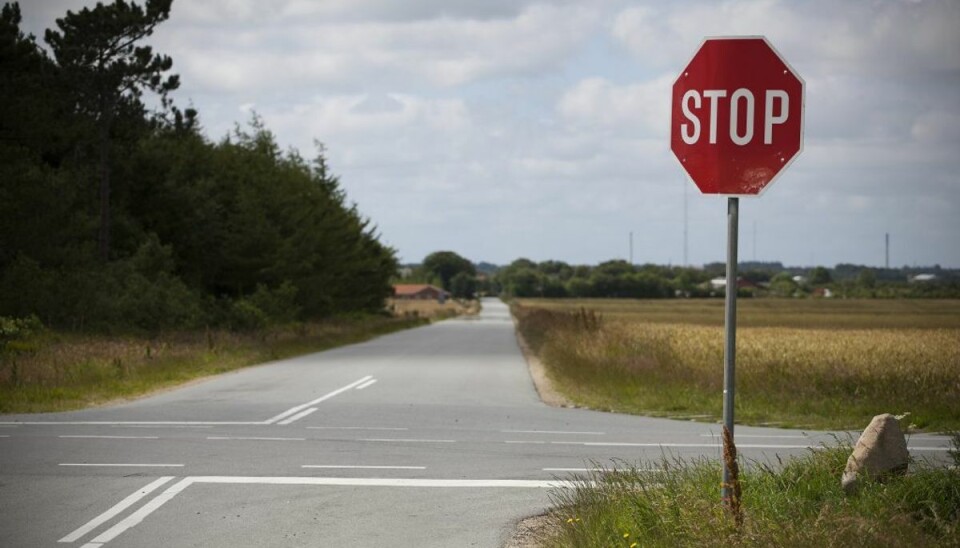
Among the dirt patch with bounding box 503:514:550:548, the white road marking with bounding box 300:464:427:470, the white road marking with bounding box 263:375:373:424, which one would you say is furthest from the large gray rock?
the white road marking with bounding box 263:375:373:424

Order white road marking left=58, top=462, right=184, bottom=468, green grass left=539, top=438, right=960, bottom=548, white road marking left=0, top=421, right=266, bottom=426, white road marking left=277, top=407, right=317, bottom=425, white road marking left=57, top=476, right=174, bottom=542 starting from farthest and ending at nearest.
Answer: white road marking left=277, top=407, right=317, bottom=425, white road marking left=0, top=421, right=266, bottom=426, white road marking left=58, top=462, right=184, bottom=468, white road marking left=57, top=476, right=174, bottom=542, green grass left=539, top=438, right=960, bottom=548

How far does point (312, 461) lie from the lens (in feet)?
38.7

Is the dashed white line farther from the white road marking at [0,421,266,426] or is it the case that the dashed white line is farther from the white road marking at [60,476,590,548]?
the white road marking at [60,476,590,548]

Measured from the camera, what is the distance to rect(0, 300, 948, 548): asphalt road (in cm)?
835

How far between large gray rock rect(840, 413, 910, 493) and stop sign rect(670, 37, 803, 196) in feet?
8.08

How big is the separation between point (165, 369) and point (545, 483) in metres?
17.5

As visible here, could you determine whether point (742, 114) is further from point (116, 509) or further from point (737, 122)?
point (116, 509)

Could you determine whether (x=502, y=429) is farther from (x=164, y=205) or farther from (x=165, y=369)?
(x=164, y=205)

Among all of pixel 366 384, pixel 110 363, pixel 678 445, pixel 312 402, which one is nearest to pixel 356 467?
pixel 678 445

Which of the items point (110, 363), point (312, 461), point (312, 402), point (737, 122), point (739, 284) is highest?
point (737, 122)

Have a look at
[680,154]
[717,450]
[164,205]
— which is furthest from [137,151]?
[680,154]

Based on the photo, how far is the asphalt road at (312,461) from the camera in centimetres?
835

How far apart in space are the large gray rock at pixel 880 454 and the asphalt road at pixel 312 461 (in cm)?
277

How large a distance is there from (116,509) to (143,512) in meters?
0.28
